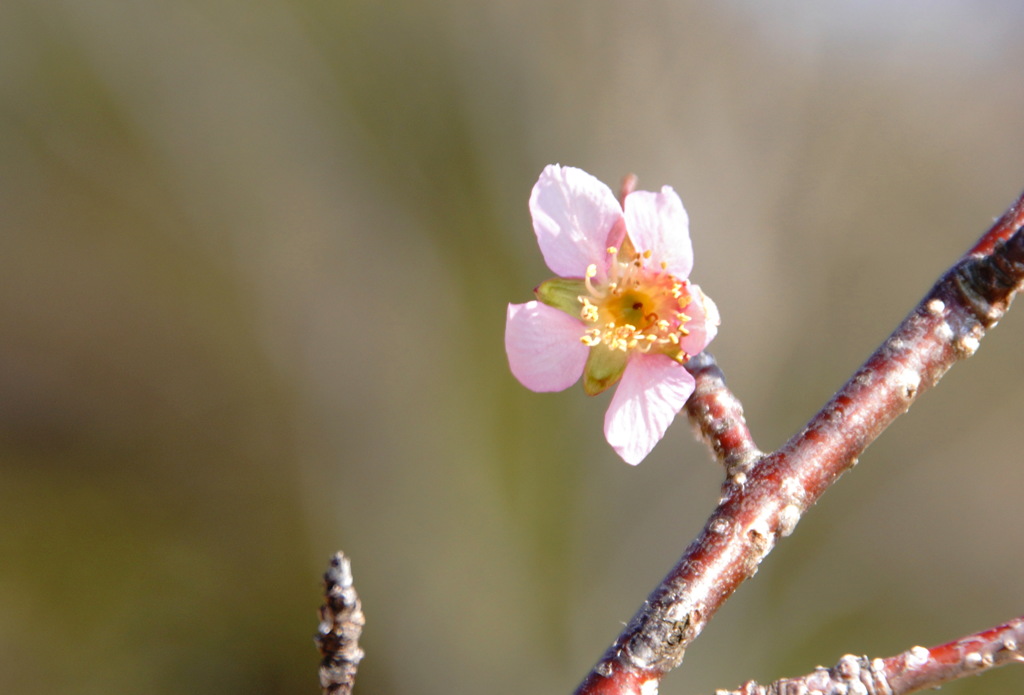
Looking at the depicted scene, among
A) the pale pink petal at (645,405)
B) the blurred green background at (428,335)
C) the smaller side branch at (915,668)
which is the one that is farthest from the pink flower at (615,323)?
the blurred green background at (428,335)

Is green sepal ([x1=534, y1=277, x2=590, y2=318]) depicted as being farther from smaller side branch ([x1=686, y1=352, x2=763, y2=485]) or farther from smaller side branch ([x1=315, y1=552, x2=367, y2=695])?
smaller side branch ([x1=315, y1=552, x2=367, y2=695])

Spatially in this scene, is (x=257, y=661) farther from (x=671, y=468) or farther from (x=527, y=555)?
(x=671, y=468)

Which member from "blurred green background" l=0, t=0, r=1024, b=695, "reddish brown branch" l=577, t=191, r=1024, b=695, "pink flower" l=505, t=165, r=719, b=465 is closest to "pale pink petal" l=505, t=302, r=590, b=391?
"pink flower" l=505, t=165, r=719, b=465

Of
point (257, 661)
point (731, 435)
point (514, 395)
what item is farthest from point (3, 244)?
point (731, 435)

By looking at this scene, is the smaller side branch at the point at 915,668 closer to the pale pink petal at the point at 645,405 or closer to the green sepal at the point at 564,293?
the pale pink petal at the point at 645,405

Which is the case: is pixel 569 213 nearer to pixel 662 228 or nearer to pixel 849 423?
pixel 662 228

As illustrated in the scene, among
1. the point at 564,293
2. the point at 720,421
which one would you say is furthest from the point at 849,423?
the point at 564,293
